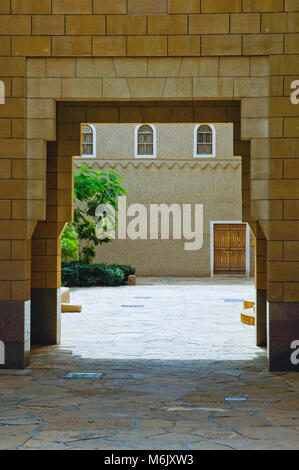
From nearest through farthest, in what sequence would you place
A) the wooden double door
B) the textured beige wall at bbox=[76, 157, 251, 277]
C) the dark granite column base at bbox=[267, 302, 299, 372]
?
the dark granite column base at bbox=[267, 302, 299, 372] → the textured beige wall at bbox=[76, 157, 251, 277] → the wooden double door

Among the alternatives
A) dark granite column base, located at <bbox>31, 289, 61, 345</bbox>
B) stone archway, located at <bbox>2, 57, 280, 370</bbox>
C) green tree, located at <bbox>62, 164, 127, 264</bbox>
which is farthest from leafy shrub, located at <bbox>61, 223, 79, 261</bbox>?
stone archway, located at <bbox>2, 57, 280, 370</bbox>

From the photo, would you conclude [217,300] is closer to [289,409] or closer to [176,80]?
[176,80]

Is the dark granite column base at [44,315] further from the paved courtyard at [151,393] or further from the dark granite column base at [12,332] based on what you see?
the dark granite column base at [12,332]

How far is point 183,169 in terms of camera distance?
2622 cm

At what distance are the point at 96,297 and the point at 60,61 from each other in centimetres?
1039

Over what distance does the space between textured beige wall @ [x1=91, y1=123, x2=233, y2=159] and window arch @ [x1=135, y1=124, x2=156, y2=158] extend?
0.67ft

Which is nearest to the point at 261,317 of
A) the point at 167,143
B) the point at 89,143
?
the point at 167,143

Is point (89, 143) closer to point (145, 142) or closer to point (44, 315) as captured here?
point (145, 142)

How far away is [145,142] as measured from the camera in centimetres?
2636

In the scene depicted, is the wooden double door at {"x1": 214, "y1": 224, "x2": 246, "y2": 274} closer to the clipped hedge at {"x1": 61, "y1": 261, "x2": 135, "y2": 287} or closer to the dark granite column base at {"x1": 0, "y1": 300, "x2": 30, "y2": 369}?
the clipped hedge at {"x1": 61, "y1": 261, "x2": 135, "y2": 287}

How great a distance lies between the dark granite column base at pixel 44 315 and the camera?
891 centimetres

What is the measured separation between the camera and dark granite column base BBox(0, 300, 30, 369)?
688cm

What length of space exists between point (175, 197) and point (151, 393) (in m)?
20.3
